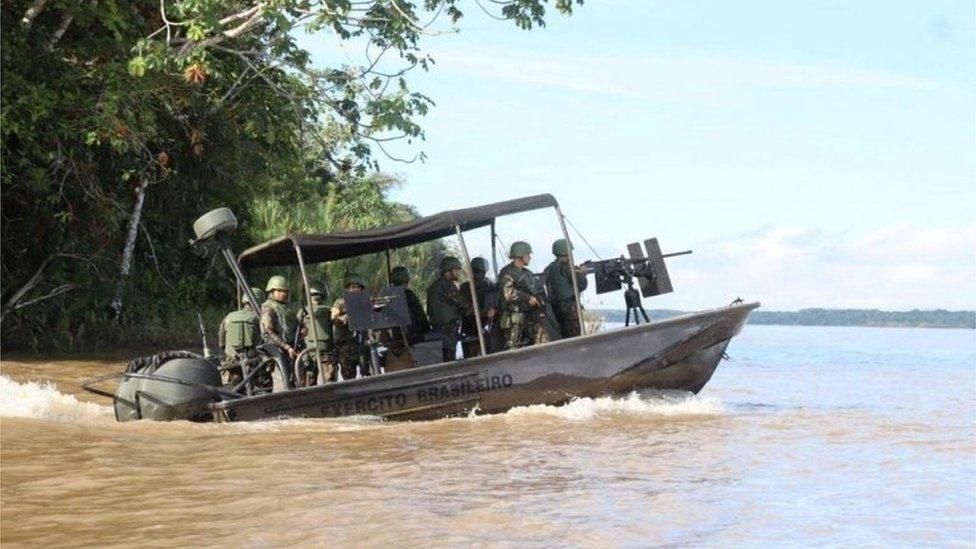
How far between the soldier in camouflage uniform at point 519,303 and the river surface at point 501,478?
0.91 meters

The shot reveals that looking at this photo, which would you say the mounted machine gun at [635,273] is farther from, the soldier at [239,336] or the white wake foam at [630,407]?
the soldier at [239,336]

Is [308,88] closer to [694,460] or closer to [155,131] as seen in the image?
[155,131]

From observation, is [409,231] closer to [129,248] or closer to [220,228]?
[220,228]

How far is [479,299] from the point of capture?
1511cm

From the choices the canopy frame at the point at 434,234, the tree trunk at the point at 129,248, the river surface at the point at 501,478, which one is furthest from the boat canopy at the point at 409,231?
the tree trunk at the point at 129,248

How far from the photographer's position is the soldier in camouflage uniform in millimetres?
14297

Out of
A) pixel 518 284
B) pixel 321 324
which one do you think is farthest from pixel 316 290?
pixel 518 284

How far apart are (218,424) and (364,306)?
6.29 ft

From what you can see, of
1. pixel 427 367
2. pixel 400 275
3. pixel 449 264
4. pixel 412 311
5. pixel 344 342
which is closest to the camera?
pixel 427 367

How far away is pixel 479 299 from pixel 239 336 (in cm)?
287

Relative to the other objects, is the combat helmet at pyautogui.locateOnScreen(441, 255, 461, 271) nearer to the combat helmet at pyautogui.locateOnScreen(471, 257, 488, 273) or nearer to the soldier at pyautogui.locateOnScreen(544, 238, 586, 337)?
the combat helmet at pyautogui.locateOnScreen(471, 257, 488, 273)

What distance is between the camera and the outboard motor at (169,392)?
13.1 meters

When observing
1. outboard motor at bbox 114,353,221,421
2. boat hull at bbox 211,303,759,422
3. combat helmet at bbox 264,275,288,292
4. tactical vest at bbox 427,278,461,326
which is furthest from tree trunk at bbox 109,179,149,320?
boat hull at bbox 211,303,759,422

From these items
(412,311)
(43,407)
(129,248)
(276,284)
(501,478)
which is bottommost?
(501,478)
